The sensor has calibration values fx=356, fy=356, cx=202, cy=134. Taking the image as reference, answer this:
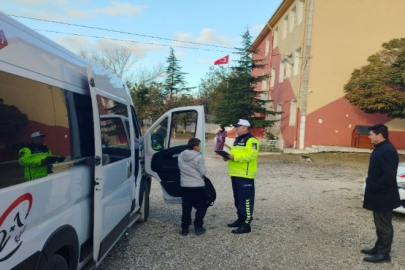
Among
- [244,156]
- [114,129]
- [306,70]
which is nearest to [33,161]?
[114,129]

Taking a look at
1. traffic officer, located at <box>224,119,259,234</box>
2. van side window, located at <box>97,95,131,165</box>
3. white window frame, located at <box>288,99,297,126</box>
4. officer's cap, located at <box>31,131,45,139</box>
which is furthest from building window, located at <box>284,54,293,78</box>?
officer's cap, located at <box>31,131,45,139</box>

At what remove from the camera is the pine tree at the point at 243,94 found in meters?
21.1

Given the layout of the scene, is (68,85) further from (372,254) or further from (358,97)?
(358,97)

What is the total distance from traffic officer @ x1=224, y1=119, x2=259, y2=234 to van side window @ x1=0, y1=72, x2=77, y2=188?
9.67 ft

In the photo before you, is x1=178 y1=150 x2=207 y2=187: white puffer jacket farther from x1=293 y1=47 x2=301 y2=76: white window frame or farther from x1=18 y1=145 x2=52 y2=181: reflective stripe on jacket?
x1=293 y1=47 x2=301 y2=76: white window frame

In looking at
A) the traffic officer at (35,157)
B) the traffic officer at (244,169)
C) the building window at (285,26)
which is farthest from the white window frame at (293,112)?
the traffic officer at (35,157)

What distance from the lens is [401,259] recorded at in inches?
181

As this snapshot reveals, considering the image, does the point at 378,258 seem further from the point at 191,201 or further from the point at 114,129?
the point at 114,129

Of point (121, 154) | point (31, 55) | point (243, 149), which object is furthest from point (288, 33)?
point (31, 55)

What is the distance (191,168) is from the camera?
5184 mm

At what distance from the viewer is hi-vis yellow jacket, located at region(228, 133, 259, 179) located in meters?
5.29

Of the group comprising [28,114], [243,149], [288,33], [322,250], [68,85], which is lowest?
[322,250]

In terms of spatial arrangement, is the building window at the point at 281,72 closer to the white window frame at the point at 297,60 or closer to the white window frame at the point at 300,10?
the white window frame at the point at 297,60

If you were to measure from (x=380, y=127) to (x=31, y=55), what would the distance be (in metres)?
4.06
